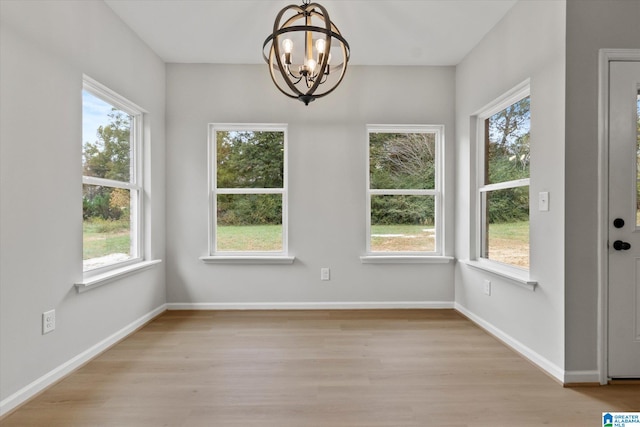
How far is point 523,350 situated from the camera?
8.86 feet

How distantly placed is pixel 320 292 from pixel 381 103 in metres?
2.23

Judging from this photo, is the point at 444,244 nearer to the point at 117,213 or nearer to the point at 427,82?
the point at 427,82

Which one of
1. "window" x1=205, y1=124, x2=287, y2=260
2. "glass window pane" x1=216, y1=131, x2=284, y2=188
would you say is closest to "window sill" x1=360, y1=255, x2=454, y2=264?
"window" x1=205, y1=124, x2=287, y2=260

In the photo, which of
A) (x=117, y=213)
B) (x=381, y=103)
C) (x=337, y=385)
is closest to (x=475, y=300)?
(x=337, y=385)

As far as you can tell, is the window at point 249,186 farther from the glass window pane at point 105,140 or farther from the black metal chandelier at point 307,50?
the black metal chandelier at point 307,50

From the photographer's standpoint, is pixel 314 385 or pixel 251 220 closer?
pixel 314 385

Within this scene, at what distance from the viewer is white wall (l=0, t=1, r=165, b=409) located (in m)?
1.97

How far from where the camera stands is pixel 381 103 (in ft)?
13.0

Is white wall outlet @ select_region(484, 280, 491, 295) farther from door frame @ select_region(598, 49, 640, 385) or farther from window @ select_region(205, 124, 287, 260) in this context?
window @ select_region(205, 124, 287, 260)

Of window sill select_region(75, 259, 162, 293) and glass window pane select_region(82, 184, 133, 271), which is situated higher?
glass window pane select_region(82, 184, 133, 271)

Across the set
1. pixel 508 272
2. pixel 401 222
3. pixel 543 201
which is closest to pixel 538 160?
pixel 543 201

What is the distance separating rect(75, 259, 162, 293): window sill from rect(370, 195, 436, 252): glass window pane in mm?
2380

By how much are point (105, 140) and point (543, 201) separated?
349 centimetres

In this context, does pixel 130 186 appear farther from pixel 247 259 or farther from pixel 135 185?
pixel 247 259
